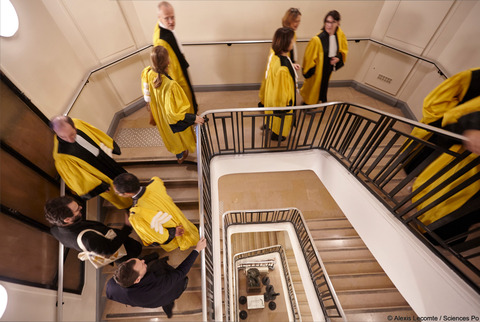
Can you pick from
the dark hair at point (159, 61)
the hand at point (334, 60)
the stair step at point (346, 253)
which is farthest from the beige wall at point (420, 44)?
the dark hair at point (159, 61)

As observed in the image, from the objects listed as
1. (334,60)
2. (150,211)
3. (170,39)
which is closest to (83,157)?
(150,211)

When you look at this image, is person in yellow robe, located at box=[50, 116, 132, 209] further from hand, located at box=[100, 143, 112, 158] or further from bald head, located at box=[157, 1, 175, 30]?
bald head, located at box=[157, 1, 175, 30]

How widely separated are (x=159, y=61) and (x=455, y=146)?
10.8ft

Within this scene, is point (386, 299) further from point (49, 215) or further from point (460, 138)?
point (49, 215)

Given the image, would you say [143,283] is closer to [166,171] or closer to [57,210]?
[57,210]

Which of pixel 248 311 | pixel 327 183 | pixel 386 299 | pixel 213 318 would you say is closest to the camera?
pixel 213 318

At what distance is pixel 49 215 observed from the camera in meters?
1.90

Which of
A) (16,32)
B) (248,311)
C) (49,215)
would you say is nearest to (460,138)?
(49,215)

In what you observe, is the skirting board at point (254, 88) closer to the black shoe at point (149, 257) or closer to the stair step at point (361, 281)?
the black shoe at point (149, 257)

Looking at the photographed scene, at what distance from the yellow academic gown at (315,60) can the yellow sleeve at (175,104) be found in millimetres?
2468

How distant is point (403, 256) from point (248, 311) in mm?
7779

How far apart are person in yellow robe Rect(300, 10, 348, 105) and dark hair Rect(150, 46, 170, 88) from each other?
2.53m

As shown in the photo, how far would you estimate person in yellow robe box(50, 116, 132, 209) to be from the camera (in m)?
2.14

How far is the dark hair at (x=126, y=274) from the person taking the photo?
1784mm
